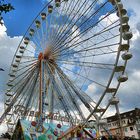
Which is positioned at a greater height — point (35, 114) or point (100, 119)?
point (35, 114)

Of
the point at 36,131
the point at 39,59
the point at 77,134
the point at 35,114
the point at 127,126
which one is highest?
the point at 127,126

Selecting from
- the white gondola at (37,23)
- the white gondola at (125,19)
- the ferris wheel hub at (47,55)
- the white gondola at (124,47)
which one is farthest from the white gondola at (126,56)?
the white gondola at (37,23)

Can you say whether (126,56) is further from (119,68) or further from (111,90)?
(111,90)

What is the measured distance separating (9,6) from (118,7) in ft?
52.0

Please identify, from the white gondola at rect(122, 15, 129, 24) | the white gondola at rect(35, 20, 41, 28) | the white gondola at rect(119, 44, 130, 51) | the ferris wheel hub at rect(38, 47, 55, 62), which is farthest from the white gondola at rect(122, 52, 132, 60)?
the white gondola at rect(35, 20, 41, 28)

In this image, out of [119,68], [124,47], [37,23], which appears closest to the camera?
[119,68]

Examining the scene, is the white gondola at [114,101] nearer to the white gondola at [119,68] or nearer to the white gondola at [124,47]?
the white gondola at [119,68]

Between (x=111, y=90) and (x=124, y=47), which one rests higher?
(x=124, y=47)

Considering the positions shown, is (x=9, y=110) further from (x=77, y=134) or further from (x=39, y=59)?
(x=77, y=134)

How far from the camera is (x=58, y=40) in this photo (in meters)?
30.4

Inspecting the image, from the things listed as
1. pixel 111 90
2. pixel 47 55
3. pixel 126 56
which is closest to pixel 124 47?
pixel 126 56

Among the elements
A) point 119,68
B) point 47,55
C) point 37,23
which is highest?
point 37,23

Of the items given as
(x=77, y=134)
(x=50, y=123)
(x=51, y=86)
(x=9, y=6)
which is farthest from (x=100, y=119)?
(x=9, y=6)

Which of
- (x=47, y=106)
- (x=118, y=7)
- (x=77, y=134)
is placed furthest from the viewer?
(x=47, y=106)
